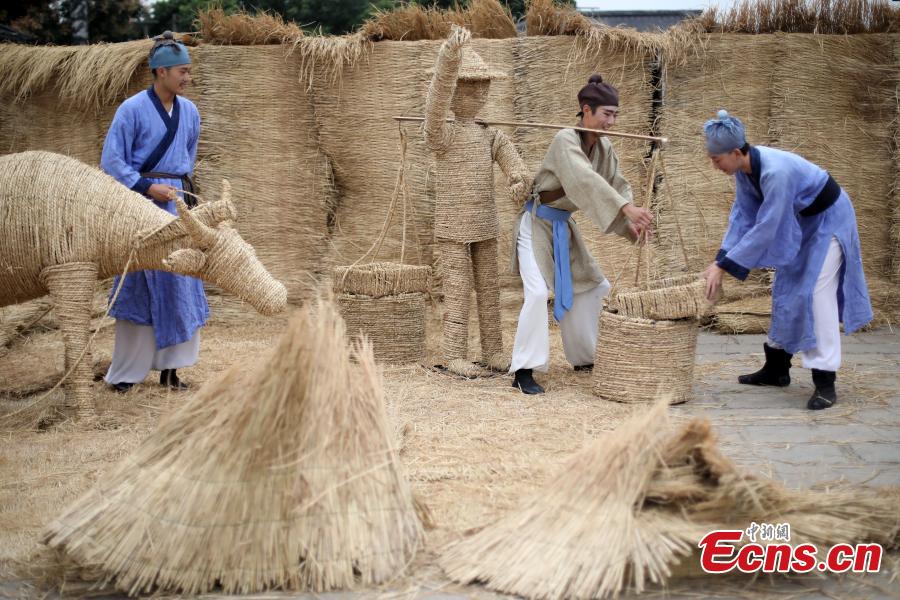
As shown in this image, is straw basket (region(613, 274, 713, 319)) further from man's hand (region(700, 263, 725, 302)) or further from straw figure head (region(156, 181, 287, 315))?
straw figure head (region(156, 181, 287, 315))

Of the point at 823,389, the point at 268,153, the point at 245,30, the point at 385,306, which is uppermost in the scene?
the point at 245,30

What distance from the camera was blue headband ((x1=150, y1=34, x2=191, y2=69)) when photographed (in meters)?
5.90

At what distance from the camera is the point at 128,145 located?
593 centimetres

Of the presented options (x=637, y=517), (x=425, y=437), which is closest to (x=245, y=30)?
(x=425, y=437)

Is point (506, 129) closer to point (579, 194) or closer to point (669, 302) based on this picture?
point (579, 194)

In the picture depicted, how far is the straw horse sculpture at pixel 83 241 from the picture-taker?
17.2ft

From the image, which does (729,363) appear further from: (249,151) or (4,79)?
(4,79)

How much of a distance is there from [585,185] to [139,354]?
2.92 m

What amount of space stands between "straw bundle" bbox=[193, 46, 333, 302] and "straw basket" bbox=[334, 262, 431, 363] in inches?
63.5

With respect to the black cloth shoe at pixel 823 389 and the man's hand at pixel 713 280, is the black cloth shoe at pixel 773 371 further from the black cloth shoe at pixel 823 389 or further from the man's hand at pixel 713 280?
the man's hand at pixel 713 280

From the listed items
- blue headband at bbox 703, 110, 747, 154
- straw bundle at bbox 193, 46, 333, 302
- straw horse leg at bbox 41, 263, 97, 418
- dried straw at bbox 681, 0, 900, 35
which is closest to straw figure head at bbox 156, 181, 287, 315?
straw horse leg at bbox 41, 263, 97, 418

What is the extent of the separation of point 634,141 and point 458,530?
514cm

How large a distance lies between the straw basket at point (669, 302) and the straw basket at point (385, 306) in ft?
5.41

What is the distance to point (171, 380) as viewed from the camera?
6.30 metres
